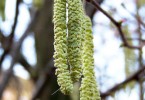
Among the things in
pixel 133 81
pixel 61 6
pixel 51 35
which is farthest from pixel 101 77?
pixel 61 6
